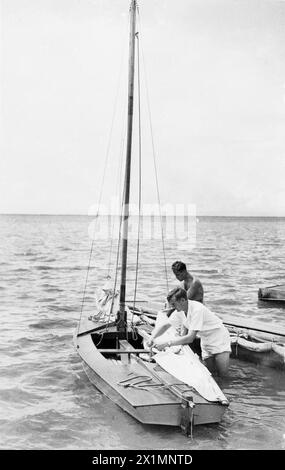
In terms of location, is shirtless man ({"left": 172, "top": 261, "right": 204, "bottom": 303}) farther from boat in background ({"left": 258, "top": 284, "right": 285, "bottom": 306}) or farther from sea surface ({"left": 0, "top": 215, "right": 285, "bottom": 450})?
boat in background ({"left": 258, "top": 284, "right": 285, "bottom": 306})

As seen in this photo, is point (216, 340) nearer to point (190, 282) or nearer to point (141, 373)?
point (190, 282)

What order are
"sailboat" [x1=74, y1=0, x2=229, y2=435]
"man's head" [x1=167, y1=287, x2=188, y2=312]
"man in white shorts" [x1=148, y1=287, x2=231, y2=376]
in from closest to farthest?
"sailboat" [x1=74, y1=0, x2=229, y2=435] < "man's head" [x1=167, y1=287, x2=188, y2=312] < "man in white shorts" [x1=148, y1=287, x2=231, y2=376]

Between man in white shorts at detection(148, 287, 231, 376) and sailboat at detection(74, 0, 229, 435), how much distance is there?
383mm

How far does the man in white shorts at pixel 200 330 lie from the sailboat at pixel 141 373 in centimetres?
38

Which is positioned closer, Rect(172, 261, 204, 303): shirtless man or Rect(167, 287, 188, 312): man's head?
Rect(167, 287, 188, 312): man's head

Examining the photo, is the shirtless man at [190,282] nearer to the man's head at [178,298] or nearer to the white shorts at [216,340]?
the white shorts at [216,340]

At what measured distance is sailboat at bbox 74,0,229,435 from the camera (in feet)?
20.2

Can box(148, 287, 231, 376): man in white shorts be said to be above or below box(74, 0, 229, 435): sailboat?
above

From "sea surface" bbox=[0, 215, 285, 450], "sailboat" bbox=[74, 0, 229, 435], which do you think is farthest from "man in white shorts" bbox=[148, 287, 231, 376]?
"sea surface" bbox=[0, 215, 285, 450]

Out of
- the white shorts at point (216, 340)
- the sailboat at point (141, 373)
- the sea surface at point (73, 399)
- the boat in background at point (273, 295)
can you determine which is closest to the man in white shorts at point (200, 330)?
the white shorts at point (216, 340)

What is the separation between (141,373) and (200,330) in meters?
1.24

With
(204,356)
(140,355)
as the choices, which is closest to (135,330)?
(140,355)

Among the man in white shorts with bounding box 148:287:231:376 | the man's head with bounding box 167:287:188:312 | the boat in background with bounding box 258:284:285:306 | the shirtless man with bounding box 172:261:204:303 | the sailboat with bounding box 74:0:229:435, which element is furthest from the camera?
the boat in background with bounding box 258:284:285:306

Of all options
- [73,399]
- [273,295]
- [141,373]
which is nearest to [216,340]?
[141,373]
